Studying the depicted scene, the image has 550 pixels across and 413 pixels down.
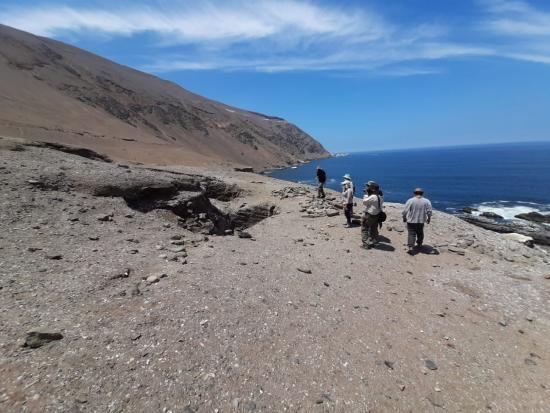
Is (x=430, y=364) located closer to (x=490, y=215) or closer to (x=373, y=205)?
(x=373, y=205)

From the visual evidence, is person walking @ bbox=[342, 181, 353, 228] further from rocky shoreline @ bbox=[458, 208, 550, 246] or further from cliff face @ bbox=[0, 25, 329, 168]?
cliff face @ bbox=[0, 25, 329, 168]

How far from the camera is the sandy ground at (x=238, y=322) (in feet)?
15.9

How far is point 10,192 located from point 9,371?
7.90 metres

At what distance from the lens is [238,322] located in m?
6.56

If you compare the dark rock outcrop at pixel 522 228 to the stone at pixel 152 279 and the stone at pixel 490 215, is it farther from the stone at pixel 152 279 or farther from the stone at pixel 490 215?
the stone at pixel 152 279

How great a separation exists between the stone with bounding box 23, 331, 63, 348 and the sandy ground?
0.30ft

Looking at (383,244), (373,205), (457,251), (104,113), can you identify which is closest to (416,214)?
(373,205)

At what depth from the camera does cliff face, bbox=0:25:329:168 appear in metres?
44.4

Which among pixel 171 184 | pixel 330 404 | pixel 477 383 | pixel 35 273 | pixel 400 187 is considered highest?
pixel 171 184

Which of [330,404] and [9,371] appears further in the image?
[330,404]

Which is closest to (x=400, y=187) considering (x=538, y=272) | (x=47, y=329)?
(x=538, y=272)

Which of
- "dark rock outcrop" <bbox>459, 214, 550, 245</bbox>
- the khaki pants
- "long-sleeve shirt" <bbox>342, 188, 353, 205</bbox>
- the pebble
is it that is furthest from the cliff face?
"dark rock outcrop" <bbox>459, 214, 550, 245</bbox>

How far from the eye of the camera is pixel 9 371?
4.39 metres

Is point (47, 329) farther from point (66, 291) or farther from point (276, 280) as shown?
point (276, 280)
